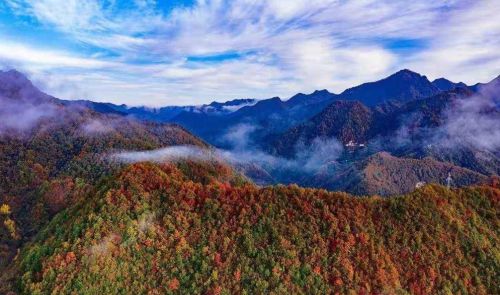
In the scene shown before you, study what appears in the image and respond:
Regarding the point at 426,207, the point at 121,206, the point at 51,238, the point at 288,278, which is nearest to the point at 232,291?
the point at 288,278

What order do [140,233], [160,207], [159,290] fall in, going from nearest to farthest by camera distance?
[159,290]
[140,233]
[160,207]

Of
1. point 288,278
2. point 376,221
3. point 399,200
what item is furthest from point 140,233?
point 399,200

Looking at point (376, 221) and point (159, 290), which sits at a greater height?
point (376, 221)

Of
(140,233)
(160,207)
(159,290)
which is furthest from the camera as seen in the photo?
(160,207)

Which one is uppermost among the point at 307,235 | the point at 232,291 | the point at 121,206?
the point at 121,206

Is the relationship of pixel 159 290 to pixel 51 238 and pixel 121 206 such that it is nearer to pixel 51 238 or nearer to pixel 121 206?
pixel 121 206

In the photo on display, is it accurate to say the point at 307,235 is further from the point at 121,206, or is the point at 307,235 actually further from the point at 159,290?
the point at 121,206

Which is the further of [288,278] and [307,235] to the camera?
[307,235]
